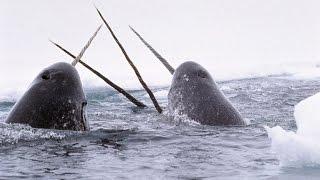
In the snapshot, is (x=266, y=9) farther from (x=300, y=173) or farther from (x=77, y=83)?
(x=300, y=173)

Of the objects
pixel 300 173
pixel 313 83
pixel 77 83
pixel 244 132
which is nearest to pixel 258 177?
pixel 300 173

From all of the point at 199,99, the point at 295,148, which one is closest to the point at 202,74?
the point at 199,99

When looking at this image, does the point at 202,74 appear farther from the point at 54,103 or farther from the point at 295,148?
the point at 295,148

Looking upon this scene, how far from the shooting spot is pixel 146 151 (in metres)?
5.23

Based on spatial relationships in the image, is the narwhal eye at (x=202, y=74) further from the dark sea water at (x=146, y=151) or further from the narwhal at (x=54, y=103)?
the narwhal at (x=54, y=103)

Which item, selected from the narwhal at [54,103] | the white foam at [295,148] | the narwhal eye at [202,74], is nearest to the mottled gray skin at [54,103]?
the narwhal at [54,103]

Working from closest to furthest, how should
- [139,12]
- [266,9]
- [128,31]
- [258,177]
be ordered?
[258,177] → [128,31] → [139,12] → [266,9]

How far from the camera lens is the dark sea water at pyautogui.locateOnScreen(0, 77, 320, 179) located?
169 inches

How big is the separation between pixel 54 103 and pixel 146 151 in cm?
148

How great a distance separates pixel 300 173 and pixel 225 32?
15818 millimetres

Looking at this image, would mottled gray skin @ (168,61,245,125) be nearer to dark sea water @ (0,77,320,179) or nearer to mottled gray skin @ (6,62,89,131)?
dark sea water @ (0,77,320,179)

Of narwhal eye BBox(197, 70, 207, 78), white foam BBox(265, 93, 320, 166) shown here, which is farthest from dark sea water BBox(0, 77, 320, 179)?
narwhal eye BBox(197, 70, 207, 78)

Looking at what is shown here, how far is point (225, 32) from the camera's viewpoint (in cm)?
1975

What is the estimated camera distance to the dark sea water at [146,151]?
430 centimetres
